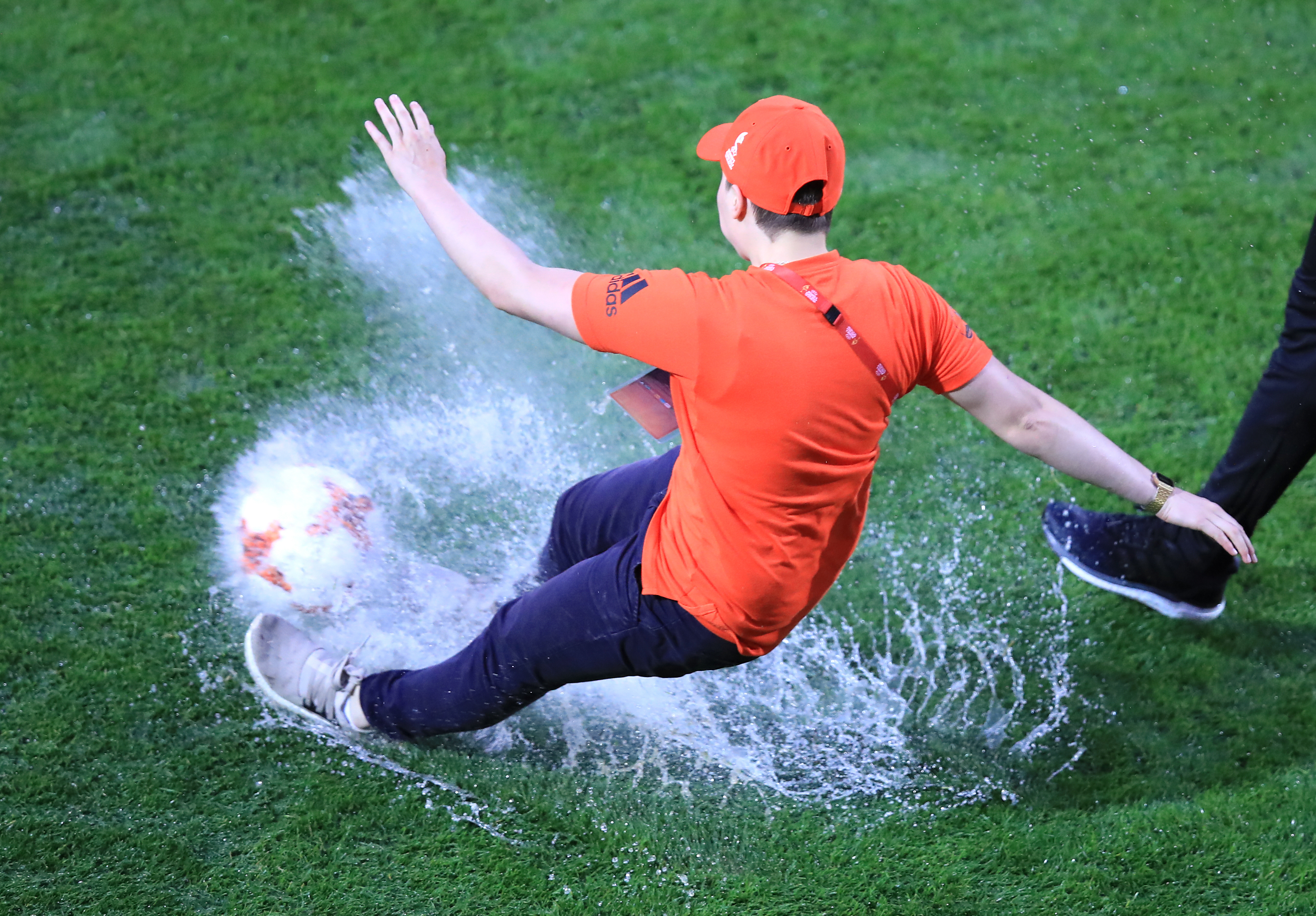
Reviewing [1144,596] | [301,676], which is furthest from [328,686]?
[1144,596]

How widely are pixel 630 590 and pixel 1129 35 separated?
4.97 meters

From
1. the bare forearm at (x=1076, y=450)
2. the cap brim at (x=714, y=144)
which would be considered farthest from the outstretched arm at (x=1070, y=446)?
the cap brim at (x=714, y=144)

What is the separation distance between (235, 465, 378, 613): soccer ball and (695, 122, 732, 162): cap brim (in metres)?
1.70

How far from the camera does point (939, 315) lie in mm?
2535

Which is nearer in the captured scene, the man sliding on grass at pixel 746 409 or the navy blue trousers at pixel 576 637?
the man sliding on grass at pixel 746 409

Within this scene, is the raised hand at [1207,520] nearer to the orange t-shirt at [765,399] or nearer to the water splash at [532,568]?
the orange t-shirt at [765,399]

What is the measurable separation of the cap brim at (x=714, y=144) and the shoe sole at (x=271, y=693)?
1.87m

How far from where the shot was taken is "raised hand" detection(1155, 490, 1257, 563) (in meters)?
2.71

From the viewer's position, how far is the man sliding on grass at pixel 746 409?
7.73ft

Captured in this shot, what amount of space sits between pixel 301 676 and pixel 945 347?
200cm

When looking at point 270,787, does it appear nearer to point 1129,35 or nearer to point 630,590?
point 630,590

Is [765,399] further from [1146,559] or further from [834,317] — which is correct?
[1146,559]

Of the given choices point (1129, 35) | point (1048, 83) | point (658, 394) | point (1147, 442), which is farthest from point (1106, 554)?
point (1129, 35)

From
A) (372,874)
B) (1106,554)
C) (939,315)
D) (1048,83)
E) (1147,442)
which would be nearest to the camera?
(939,315)
